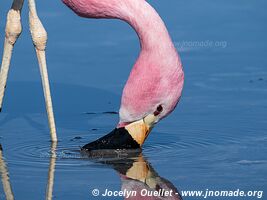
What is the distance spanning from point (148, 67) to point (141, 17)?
1.10ft

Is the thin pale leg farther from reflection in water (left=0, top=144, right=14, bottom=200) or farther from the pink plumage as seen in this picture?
reflection in water (left=0, top=144, right=14, bottom=200)

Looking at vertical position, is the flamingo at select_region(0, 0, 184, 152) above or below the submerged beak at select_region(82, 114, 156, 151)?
above

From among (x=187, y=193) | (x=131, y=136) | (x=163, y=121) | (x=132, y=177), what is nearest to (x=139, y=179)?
(x=132, y=177)

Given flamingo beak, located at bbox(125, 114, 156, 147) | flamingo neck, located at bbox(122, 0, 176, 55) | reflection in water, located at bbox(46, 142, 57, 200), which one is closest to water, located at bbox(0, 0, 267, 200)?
reflection in water, located at bbox(46, 142, 57, 200)

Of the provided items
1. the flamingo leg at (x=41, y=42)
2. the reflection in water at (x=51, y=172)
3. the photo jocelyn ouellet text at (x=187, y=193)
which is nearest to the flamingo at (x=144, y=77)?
the reflection in water at (x=51, y=172)

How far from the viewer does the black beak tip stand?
6.88 metres

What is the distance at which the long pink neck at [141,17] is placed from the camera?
6.69 m

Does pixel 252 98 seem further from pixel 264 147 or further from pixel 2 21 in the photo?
pixel 2 21

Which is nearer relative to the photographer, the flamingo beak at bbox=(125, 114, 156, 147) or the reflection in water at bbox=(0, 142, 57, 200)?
the reflection in water at bbox=(0, 142, 57, 200)

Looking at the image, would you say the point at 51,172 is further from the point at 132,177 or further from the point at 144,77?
the point at 144,77

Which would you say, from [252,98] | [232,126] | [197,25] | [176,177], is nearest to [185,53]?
[197,25]

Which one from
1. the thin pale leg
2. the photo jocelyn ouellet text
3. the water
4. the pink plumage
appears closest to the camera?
the photo jocelyn ouellet text

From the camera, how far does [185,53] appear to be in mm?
9711

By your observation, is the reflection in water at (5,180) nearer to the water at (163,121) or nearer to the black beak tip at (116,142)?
the water at (163,121)
